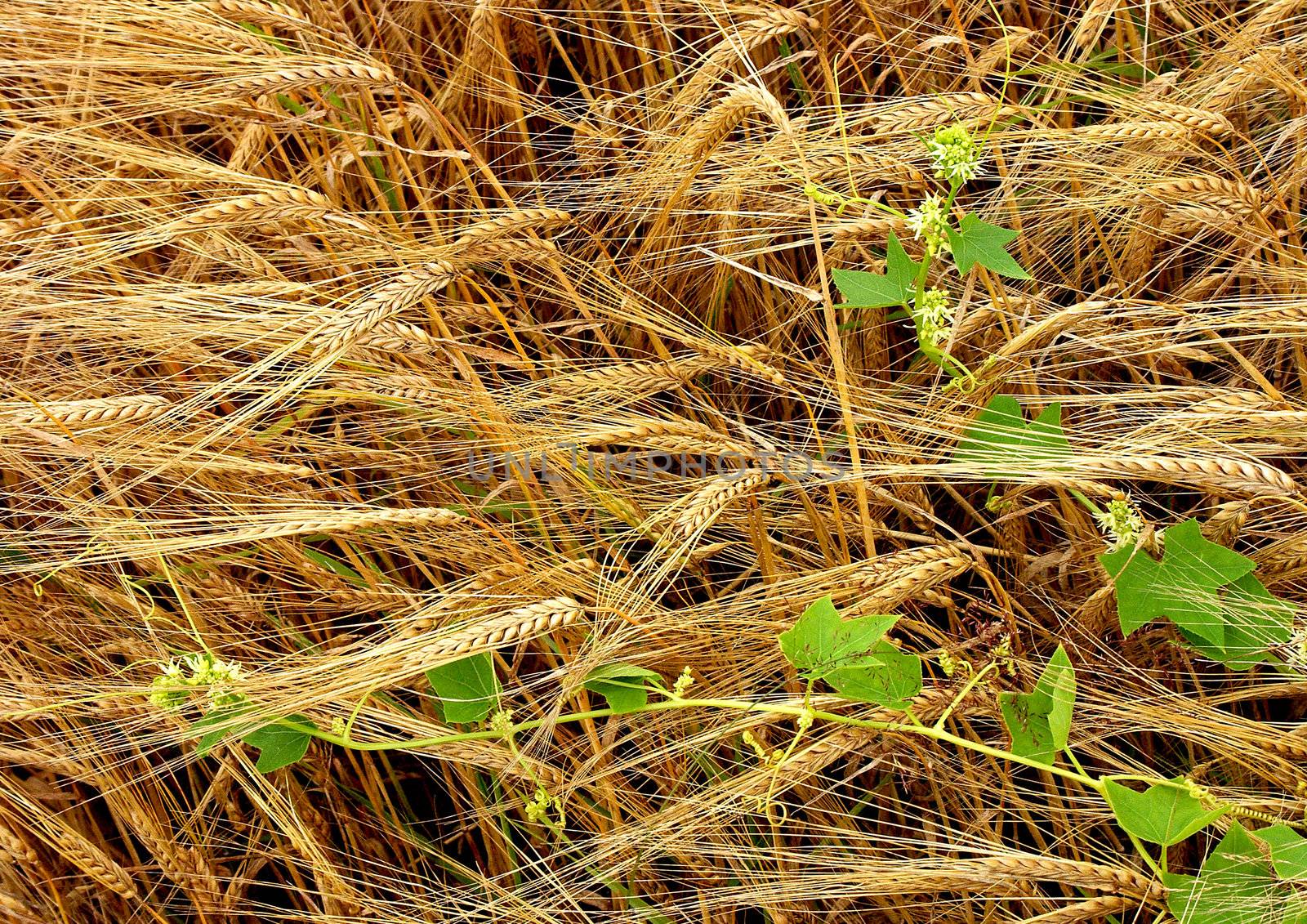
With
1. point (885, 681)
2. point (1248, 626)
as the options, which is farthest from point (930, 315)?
point (1248, 626)

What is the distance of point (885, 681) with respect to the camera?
1.18 m

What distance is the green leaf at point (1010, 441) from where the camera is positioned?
1.19m

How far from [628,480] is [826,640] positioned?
53 cm

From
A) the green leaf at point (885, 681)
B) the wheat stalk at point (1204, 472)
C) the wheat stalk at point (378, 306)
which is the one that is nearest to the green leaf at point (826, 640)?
the green leaf at point (885, 681)

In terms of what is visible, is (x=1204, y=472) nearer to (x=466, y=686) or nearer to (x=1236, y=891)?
(x=1236, y=891)

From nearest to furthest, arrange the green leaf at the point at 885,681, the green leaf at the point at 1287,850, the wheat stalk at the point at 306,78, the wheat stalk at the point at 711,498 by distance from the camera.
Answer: the green leaf at the point at 1287,850 → the green leaf at the point at 885,681 → the wheat stalk at the point at 711,498 → the wheat stalk at the point at 306,78

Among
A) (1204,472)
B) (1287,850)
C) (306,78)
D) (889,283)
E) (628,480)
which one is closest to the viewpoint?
(1287,850)

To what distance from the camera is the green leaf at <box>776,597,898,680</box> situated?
3.68 ft

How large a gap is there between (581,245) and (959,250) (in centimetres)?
→ 93

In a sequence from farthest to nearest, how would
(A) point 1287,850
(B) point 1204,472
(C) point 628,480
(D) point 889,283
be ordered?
(C) point 628,480
(D) point 889,283
(B) point 1204,472
(A) point 1287,850

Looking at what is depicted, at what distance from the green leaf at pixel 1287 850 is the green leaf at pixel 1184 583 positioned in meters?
0.24

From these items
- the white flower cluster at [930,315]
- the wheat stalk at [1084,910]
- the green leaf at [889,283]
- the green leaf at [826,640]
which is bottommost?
the wheat stalk at [1084,910]

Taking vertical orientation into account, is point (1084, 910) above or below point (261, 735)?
below

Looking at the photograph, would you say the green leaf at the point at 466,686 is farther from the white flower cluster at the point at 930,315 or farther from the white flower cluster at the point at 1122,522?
the white flower cluster at the point at 1122,522
